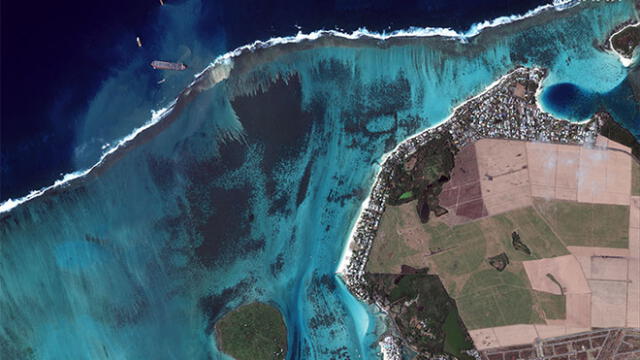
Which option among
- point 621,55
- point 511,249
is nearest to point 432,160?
point 511,249

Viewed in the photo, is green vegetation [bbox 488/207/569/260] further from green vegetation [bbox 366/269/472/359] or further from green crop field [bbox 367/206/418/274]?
green crop field [bbox 367/206/418/274]

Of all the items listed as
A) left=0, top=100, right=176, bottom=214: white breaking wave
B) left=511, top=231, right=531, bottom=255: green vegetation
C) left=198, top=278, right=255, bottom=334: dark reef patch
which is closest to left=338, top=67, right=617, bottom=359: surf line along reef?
left=511, top=231, right=531, bottom=255: green vegetation

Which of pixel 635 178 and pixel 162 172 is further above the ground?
pixel 162 172

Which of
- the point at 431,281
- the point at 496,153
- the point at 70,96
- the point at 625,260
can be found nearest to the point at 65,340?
the point at 70,96

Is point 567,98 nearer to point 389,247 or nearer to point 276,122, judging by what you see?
point 389,247

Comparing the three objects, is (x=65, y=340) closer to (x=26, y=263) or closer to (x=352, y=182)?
(x=26, y=263)

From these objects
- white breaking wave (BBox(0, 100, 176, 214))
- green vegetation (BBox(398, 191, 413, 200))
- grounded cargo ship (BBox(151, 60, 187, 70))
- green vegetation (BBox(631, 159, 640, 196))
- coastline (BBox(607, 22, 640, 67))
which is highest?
grounded cargo ship (BBox(151, 60, 187, 70))
